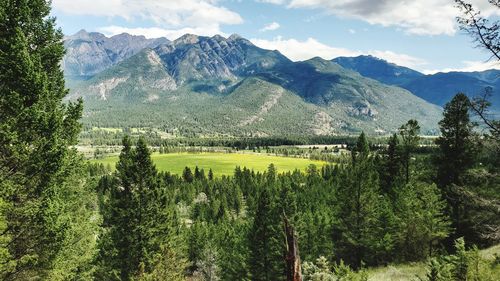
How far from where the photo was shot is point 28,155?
12453 mm

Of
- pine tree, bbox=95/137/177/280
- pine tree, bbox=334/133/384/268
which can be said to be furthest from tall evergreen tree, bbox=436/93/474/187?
pine tree, bbox=95/137/177/280

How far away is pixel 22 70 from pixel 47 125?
1.93 metres

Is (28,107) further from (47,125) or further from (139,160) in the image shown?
(139,160)

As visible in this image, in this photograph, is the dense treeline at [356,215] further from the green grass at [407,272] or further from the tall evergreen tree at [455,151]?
the green grass at [407,272]

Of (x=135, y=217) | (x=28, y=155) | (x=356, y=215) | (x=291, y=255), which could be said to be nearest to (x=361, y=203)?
(x=356, y=215)

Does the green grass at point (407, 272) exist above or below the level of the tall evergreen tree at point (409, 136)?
below

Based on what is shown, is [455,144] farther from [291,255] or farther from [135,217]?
[291,255]

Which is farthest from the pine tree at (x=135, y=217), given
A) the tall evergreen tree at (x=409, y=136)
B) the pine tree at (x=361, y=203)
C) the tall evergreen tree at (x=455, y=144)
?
the tall evergreen tree at (x=409, y=136)

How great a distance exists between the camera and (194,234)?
66938 millimetres

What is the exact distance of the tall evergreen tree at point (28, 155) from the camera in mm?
12227

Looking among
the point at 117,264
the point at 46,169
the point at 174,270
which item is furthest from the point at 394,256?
the point at 46,169

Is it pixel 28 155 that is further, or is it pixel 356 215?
pixel 356 215

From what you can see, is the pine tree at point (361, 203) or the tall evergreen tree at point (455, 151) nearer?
the tall evergreen tree at point (455, 151)

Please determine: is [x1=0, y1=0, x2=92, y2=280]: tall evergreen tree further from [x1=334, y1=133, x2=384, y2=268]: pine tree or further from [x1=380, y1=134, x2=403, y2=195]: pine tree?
[x1=380, y1=134, x2=403, y2=195]: pine tree
